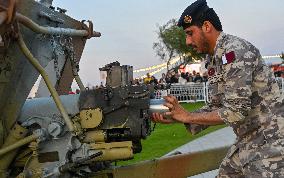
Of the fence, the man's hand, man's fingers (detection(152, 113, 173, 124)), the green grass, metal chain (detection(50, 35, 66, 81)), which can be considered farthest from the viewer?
the fence

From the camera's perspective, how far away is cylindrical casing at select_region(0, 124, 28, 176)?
15.5 feet

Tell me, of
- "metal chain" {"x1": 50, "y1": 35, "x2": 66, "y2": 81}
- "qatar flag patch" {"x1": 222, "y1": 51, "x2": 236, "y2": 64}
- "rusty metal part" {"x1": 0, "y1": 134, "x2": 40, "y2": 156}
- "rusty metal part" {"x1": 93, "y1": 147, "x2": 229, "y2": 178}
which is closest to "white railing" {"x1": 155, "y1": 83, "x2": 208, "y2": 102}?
"rusty metal part" {"x1": 93, "y1": 147, "x2": 229, "y2": 178}

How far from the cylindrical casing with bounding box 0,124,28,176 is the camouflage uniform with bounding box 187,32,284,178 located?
1.72 m

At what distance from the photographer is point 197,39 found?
3.87m

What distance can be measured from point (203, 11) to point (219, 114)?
27.8 inches

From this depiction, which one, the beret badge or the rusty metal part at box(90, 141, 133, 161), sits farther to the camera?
the rusty metal part at box(90, 141, 133, 161)

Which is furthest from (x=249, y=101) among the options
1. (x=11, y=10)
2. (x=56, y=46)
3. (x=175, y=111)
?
(x=56, y=46)

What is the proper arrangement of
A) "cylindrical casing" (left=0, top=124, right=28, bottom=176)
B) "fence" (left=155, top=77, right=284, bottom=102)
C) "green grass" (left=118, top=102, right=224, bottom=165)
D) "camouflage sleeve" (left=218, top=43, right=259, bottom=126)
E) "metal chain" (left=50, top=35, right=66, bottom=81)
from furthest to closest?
"fence" (left=155, top=77, right=284, bottom=102) < "green grass" (left=118, top=102, right=224, bottom=165) < "metal chain" (left=50, top=35, right=66, bottom=81) < "cylindrical casing" (left=0, top=124, right=28, bottom=176) < "camouflage sleeve" (left=218, top=43, right=259, bottom=126)

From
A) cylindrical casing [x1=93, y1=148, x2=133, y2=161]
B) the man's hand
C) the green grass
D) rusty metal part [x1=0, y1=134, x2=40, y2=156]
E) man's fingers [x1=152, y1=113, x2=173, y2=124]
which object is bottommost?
the green grass

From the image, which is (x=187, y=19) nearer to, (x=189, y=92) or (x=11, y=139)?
(x=11, y=139)

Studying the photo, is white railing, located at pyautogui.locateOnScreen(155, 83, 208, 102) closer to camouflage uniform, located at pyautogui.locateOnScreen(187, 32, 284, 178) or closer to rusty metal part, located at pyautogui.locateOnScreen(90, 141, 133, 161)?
rusty metal part, located at pyautogui.locateOnScreen(90, 141, 133, 161)

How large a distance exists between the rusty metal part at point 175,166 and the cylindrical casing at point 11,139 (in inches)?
28.2

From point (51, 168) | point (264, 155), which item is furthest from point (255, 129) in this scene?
point (51, 168)

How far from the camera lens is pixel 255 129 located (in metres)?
3.86
